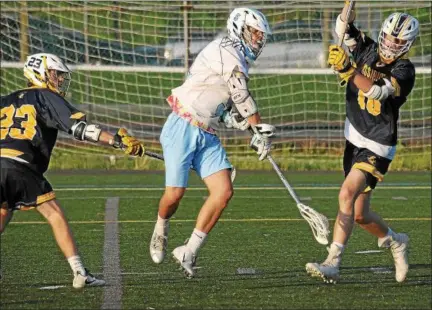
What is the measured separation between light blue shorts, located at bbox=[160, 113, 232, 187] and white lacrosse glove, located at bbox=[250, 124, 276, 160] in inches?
9.1

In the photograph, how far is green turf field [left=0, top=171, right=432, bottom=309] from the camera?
6.75m

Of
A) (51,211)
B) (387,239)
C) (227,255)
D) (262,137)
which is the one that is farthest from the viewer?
(227,255)

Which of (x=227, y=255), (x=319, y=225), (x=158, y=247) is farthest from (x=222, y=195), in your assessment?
(x=227, y=255)

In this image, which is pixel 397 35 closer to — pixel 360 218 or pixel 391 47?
pixel 391 47

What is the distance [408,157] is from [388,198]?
3.03 metres

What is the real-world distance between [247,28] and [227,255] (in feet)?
6.17

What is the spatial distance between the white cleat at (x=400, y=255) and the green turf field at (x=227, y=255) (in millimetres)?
70

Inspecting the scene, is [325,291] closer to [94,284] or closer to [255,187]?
[94,284]

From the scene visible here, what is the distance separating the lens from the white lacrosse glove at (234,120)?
24.2 feet

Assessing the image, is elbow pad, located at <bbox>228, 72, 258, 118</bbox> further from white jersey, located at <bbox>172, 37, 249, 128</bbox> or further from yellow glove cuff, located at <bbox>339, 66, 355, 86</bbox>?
yellow glove cuff, located at <bbox>339, 66, 355, 86</bbox>

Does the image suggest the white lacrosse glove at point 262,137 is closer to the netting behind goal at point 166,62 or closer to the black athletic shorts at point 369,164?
the black athletic shorts at point 369,164

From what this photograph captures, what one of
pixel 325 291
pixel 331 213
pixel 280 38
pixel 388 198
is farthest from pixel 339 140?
pixel 325 291

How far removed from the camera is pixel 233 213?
1086cm

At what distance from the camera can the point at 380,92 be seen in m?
7.18
